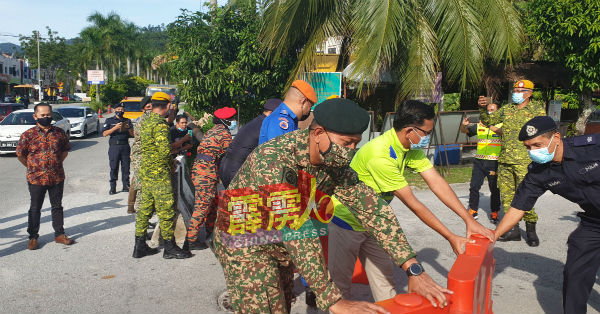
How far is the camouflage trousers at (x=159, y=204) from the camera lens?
5379mm

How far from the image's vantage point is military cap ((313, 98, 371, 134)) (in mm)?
2096

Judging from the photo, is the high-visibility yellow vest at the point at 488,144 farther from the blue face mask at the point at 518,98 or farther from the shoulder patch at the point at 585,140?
the shoulder patch at the point at 585,140

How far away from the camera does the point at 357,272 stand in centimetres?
480

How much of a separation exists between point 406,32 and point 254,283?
904 cm

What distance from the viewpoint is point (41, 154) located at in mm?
5930

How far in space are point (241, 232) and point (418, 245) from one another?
4.18 meters

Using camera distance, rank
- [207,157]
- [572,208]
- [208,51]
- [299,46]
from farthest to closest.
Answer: [299,46], [208,51], [572,208], [207,157]

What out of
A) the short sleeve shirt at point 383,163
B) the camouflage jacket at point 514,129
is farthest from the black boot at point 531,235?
the short sleeve shirt at point 383,163

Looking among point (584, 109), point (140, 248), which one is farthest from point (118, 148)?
point (584, 109)

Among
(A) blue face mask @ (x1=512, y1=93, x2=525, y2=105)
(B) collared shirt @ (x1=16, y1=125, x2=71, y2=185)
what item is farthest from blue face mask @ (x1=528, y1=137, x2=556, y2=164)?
(B) collared shirt @ (x1=16, y1=125, x2=71, y2=185)

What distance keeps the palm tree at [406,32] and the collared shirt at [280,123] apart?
18.7 feet

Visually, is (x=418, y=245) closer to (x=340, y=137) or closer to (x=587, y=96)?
(x=340, y=137)

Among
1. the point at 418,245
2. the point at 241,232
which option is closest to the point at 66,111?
the point at 418,245

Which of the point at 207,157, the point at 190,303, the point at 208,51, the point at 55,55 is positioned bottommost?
the point at 190,303
